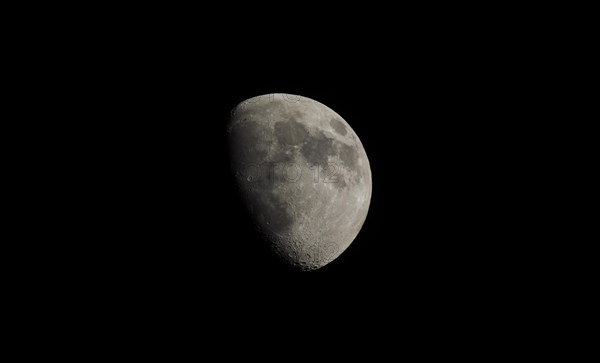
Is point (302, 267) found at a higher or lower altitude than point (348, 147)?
lower

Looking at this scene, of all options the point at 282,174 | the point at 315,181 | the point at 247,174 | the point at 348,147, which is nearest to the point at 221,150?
the point at 247,174

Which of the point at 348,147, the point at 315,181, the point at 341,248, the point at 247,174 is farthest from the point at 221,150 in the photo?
the point at 341,248

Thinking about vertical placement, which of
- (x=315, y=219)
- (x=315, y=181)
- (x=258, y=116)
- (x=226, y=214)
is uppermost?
(x=258, y=116)

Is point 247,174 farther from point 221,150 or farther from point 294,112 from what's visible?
point 294,112

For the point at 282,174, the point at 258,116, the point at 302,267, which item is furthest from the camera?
the point at 302,267

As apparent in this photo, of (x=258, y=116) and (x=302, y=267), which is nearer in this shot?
(x=258, y=116)

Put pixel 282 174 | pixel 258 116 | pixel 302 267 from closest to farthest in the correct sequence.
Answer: pixel 282 174
pixel 258 116
pixel 302 267

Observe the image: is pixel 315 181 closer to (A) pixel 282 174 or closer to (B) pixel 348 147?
(A) pixel 282 174
